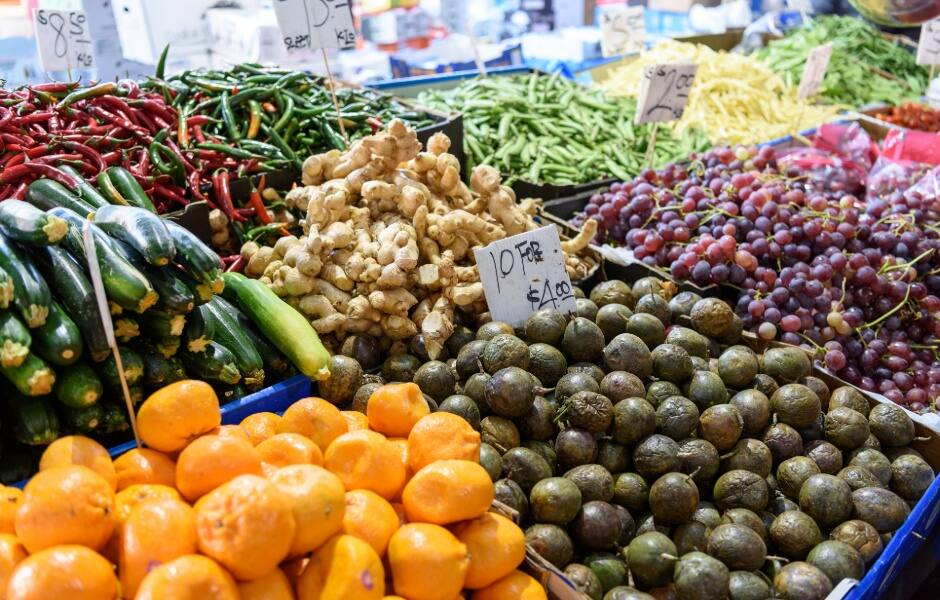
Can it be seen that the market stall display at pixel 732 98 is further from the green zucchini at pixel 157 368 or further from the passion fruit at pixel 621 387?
the green zucchini at pixel 157 368

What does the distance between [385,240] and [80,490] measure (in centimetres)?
134

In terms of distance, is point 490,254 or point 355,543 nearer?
point 355,543

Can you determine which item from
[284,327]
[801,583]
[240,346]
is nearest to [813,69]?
[801,583]

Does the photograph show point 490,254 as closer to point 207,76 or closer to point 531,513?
point 531,513

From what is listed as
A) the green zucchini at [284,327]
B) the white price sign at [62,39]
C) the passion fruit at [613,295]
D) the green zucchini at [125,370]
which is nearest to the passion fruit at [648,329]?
the passion fruit at [613,295]

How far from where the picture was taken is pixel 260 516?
122cm

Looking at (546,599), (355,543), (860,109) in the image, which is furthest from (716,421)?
(860,109)

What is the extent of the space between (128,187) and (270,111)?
4.00 feet

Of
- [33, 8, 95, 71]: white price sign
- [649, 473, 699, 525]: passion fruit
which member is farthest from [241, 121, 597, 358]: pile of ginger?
[33, 8, 95, 71]: white price sign

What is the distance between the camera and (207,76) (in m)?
3.90

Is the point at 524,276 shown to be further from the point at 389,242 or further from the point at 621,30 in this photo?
the point at 621,30

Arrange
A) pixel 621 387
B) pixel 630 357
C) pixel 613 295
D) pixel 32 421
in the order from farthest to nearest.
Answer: pixel 613 295 → pixel 630 357 → pixel 621 387 → pixel 32 421

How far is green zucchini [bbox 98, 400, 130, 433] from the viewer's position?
5.94 ft

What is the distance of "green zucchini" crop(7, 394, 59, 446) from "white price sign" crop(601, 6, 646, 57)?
15.9 feet
